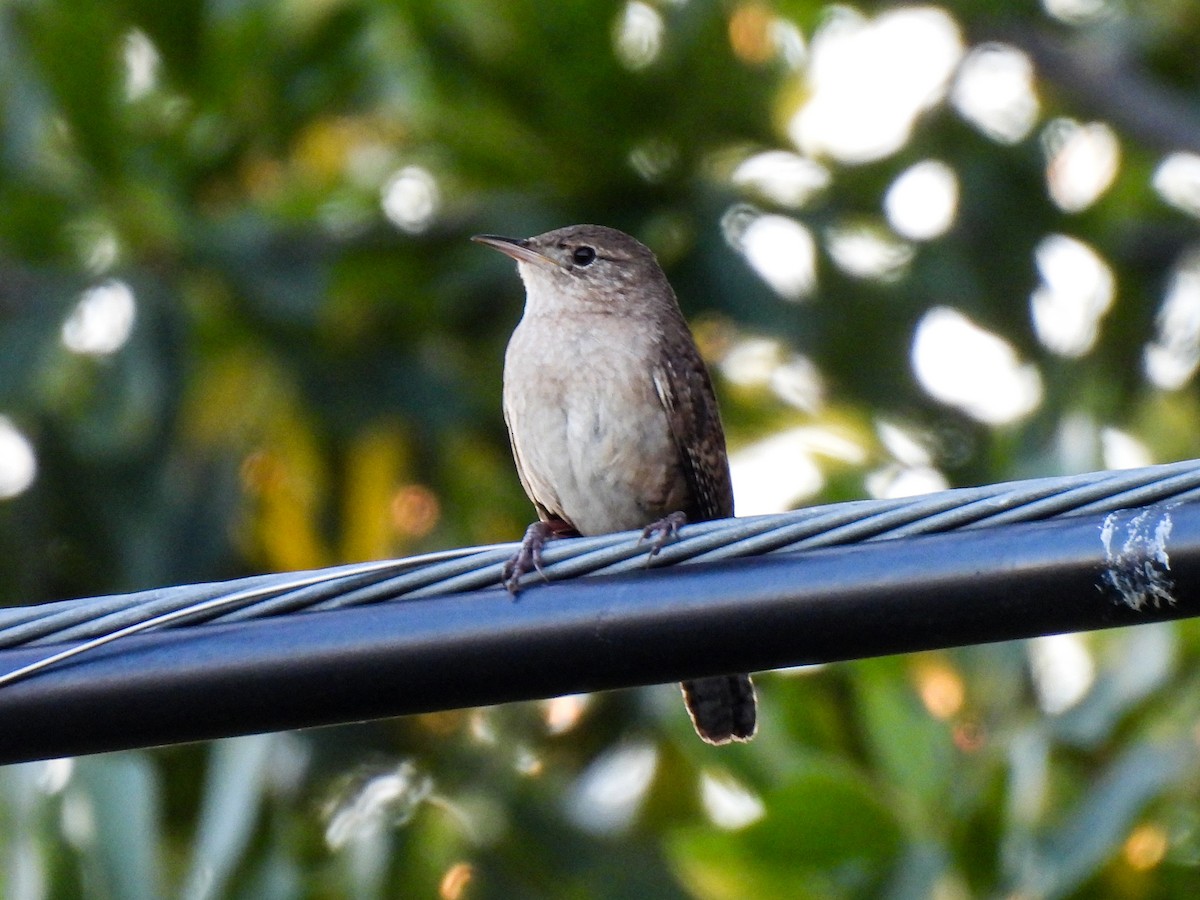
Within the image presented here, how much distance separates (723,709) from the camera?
18.5ft

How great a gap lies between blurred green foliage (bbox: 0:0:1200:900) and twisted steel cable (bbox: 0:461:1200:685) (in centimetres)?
286

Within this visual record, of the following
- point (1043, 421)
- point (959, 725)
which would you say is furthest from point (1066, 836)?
point (1043, 421)

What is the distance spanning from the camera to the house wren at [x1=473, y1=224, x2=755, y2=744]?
5.52m

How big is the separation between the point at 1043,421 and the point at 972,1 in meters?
2.17

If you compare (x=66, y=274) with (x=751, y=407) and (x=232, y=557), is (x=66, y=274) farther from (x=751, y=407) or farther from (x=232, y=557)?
(x=751, y=407)

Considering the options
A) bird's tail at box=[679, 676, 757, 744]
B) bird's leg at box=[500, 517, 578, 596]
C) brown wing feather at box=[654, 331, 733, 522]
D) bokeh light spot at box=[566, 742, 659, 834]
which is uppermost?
bird's leg at box=[500, 517, 578, 596]

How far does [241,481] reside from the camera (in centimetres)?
772

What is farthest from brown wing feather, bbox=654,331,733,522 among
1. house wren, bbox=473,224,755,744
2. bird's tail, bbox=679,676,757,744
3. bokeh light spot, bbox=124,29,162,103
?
bokeh light spot, bbox=124,29,162,103

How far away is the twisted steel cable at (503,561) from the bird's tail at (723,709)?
8.08 ft

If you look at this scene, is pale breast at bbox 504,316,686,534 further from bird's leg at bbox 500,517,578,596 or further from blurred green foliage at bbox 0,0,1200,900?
bird's leg at bbox 500,517,578,596

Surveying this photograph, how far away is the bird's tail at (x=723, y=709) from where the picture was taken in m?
5.64

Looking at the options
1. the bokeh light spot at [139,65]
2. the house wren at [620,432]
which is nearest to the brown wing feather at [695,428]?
the house wren at [620,432]

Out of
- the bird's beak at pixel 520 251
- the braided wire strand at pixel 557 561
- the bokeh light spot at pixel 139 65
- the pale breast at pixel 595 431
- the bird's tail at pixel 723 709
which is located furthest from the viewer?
the bokeh light spot at pixel 139 65

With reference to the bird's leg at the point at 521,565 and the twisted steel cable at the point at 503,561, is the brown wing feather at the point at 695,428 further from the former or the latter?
the twisted steel cable at the point at 503,561
